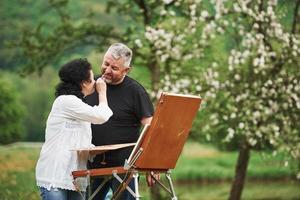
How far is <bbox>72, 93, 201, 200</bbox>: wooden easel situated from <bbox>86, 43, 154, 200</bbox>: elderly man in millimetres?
502

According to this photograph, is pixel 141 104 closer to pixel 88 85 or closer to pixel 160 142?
pixel 88 85

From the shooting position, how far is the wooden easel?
7508 millimetres

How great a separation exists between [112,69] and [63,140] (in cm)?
86

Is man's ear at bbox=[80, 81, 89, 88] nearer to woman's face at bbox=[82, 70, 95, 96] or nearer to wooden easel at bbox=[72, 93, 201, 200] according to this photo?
woman's face at bbox=[82, 70, 95, 96]

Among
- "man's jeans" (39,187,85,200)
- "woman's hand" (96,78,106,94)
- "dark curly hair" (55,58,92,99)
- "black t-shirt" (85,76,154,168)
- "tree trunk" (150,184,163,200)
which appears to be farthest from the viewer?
"tree trunk" (150,184,163,200)

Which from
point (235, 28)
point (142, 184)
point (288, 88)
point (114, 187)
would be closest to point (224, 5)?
point (235, 28)

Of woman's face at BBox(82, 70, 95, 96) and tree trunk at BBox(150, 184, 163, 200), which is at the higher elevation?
woman's face at BBox(82, 70, 95, 96)

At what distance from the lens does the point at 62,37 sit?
814 inches

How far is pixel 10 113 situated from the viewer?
45.5 metres

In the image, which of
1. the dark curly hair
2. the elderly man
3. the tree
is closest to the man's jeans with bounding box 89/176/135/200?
the elderly man

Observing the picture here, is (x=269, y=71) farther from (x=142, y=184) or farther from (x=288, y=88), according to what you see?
(x=142, y=184)

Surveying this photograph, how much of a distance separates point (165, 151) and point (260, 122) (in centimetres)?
851

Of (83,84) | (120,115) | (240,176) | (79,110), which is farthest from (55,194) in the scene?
(240,176)

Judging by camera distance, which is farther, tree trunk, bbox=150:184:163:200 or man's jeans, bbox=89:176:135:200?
tree trunk, bbox=150:184:163:200
